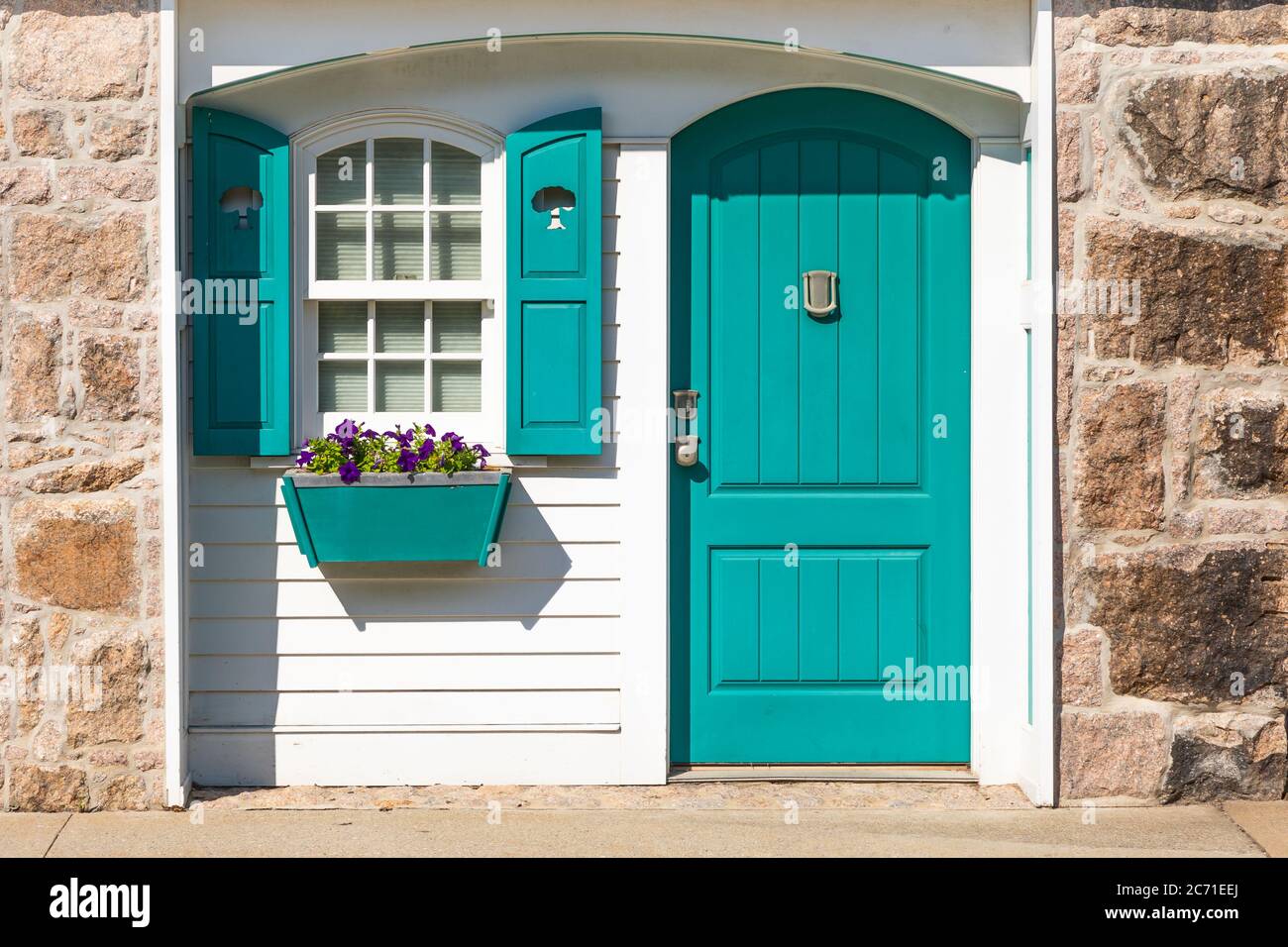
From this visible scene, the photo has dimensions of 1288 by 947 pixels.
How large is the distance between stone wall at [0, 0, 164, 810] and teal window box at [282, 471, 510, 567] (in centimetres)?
52

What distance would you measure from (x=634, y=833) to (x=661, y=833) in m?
0.09

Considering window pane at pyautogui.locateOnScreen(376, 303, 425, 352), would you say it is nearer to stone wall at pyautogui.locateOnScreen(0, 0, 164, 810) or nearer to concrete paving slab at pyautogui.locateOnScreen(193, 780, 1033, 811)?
stone wall at pyautogui.locateOnScreen(0, 0, 164, 810)

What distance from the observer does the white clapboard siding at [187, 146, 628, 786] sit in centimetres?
495

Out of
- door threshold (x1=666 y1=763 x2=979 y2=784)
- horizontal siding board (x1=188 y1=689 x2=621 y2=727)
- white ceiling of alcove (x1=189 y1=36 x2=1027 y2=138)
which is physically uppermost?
white ceiling of alcove (x1=189 y1=36 x2=1027 y2=138)

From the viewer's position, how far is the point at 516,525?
497 centimetres

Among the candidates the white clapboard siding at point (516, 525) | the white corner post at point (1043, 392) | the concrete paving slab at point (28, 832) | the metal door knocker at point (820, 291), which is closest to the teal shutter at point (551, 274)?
the white clapboard siding at point (516, 525)

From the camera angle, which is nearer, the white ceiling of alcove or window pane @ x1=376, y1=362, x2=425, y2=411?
the white ceiling of alcove

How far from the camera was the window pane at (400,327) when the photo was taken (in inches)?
195

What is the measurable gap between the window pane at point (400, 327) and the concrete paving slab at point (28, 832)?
1.99 metres

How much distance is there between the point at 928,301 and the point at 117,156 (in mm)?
2934

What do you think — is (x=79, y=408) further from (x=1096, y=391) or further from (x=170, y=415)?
(x=1096, y=391)

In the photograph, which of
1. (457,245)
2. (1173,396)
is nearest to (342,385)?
(457,245)

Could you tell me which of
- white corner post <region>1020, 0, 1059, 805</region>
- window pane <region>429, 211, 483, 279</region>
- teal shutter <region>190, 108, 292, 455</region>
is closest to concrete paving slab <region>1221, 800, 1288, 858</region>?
white corner post <region>1020, 0, 1059, 805</region>

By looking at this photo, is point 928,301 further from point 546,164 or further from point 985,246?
point 546,164
